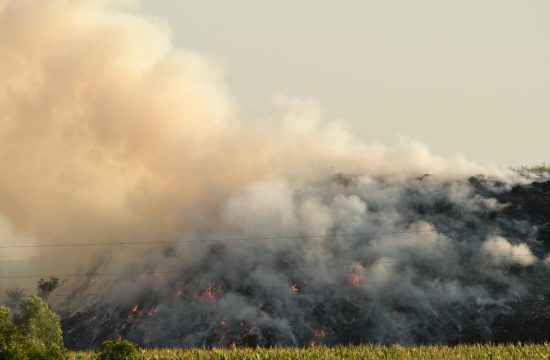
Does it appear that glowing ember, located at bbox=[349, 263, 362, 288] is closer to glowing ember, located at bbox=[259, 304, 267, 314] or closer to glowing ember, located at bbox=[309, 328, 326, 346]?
glowing ember, located at bbox=[309, 328, 326, 346]

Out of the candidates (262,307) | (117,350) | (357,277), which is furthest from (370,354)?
(357,277)

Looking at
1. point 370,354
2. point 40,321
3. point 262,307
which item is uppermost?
point 262,307

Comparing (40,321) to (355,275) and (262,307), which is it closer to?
(262,307)

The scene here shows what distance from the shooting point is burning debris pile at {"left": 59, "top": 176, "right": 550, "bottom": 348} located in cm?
10938

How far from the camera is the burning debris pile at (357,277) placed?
359 ft

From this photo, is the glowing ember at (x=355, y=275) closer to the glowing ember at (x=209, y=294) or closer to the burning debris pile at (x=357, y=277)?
the burning debris pile at (x=357, y=277)

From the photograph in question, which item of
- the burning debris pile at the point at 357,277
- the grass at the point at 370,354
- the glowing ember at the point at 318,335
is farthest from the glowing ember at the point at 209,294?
the grass at the point at 370,354

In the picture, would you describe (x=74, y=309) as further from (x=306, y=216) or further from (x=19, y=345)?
(x=19, y=345)

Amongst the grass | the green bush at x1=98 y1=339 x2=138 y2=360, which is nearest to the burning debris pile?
the grass

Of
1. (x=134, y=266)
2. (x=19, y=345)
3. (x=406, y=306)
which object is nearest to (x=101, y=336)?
(x=134, y=266)

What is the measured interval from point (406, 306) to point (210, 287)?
135 ft

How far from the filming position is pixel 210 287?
429 feet

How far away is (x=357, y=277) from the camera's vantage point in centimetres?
12462

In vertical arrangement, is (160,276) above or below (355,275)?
above
